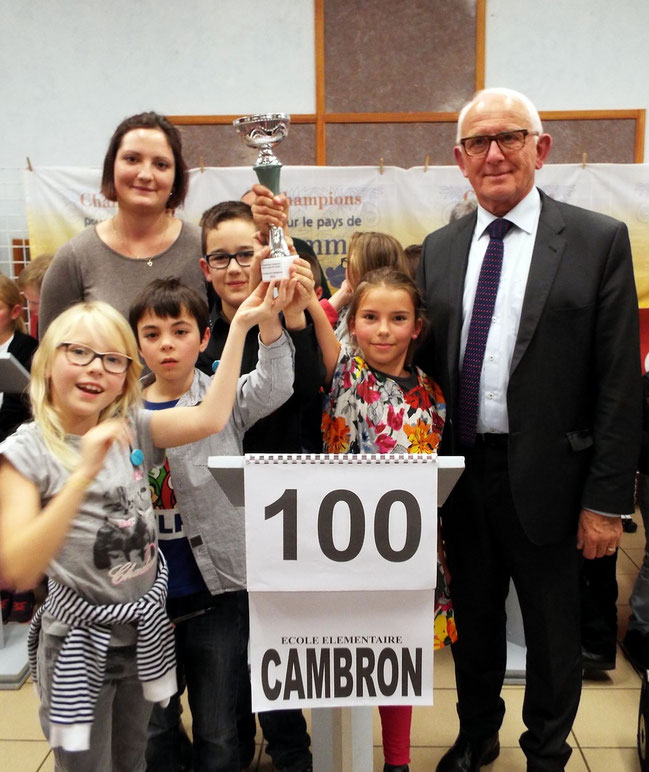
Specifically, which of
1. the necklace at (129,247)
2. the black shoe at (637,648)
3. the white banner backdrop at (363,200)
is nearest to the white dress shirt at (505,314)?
the necklace at (129,247)

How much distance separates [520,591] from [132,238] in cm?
148

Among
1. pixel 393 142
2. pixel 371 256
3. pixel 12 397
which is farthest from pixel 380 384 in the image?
pixel 393 142

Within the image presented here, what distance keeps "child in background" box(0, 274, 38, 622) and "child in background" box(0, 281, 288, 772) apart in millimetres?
1845

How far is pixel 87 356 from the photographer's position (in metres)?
1.44

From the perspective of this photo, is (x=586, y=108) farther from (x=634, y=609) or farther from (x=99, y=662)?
(x=99, y=662)

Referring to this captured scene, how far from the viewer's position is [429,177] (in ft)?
16.1

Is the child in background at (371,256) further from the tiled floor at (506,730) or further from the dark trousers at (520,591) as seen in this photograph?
the tiled floor at (506,730)

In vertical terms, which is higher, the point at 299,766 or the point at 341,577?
the point at 341,577

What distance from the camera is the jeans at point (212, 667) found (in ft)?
5.50

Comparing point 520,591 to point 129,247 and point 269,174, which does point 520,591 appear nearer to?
point 269,174

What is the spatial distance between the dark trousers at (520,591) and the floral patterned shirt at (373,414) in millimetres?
198

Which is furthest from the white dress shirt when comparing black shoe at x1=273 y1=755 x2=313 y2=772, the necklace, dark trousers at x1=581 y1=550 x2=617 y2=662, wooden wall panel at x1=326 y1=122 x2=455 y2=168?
wooden wall panel at x1=326 y1=122 x2=455 y2=168

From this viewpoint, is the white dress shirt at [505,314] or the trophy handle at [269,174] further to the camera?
the white dress shirt at [505,314]

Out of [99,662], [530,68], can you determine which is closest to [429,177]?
[530,68]
